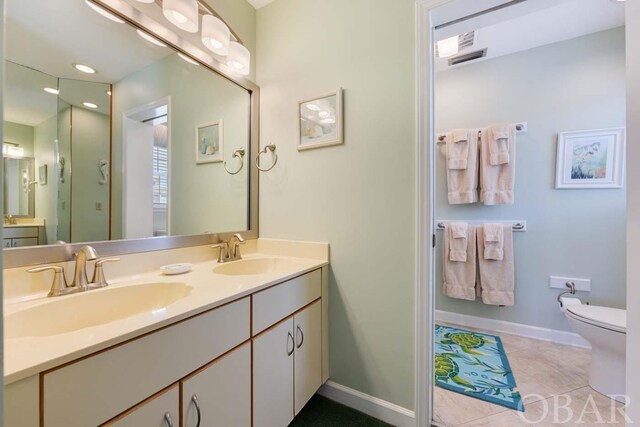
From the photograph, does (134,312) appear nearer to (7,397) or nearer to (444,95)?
(7,397)

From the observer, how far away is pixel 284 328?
1.18 metres

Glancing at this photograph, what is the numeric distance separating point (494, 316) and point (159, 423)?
2.54m

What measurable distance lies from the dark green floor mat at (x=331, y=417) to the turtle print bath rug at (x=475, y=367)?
0.58m

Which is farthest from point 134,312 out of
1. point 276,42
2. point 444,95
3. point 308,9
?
point 444,95

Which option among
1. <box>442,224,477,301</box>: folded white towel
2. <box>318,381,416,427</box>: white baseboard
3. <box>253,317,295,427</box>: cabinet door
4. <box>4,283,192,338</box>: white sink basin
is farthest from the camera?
<box>442,224,477,301</box>: folded white towel

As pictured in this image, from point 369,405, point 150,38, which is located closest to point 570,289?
point 369,405

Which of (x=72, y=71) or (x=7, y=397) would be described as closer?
(x=7, y=397)

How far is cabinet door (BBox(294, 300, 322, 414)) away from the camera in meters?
1.27

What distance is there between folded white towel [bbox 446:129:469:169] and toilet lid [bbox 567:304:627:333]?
1234 mm

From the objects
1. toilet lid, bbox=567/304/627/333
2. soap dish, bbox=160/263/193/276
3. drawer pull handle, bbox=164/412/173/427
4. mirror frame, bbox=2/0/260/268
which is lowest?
toilet lid, bbox=567/304/627/333

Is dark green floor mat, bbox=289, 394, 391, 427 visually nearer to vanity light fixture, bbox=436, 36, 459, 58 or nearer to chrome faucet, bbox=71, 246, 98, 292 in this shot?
chrome faucet, bbox=71, 246, 98, 292

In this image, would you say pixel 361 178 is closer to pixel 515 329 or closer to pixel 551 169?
pixel 551 169

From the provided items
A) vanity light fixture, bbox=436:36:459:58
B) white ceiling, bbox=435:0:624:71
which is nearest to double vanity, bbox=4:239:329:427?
white ceiling, bbox=435:0:624:71

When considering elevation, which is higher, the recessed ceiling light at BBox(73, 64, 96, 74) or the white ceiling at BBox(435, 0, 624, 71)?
the white ceiling at BBox(435, 0, 624, 71)
